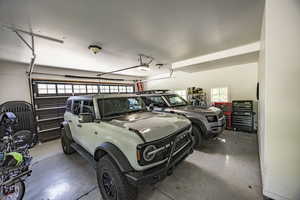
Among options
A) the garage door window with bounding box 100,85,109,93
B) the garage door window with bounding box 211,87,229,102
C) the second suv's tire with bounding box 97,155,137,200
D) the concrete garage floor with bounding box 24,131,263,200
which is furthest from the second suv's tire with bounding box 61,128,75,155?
the garage door window with bounding box 211,87,229,102

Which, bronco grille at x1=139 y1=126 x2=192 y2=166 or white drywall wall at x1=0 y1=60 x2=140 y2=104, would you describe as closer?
bronco grille at x1=139 y1=126 x2=192 y2=166

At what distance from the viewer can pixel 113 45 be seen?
3357mm

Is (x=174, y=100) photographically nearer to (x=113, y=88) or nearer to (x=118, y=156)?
(x=118, y=156)

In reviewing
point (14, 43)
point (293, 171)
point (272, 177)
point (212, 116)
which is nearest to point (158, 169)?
point (272, 177)

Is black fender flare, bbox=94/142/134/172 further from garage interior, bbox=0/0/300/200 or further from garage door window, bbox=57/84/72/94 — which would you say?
garage door window, bbox=57/84/72/94

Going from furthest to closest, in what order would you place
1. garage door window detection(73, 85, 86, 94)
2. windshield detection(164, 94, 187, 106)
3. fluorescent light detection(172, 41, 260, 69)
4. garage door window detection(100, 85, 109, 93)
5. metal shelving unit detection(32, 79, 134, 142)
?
garage door window detection(100, 85, 109, 93)
garage door window detection(73, 85, 86, 94)
metal shelving unit detection(32, 79, 134, 142)
windshield detection(164, 94, 187, 106)
fluorescent light detection(172, 41, 260, 69)

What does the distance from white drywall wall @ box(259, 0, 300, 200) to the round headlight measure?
1.64 m

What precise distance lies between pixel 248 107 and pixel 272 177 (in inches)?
151

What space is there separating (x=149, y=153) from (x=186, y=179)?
1363 mm

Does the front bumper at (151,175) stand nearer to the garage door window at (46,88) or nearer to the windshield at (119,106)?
the windshield at (119,106)

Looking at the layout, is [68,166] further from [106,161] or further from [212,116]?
[212,116]

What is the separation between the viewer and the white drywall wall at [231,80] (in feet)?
17.0

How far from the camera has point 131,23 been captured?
92.5 inches

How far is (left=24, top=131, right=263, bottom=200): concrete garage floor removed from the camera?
1960 millimetres
